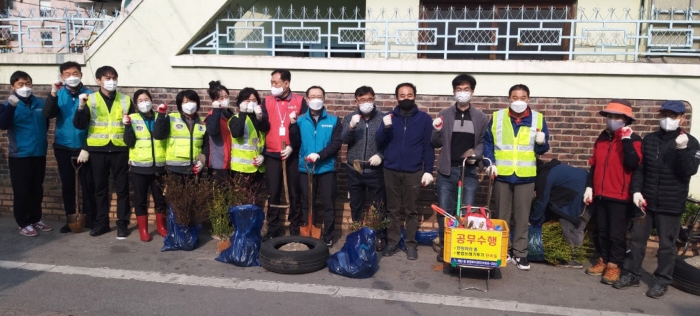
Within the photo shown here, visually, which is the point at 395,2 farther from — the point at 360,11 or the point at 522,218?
the point at 522,218

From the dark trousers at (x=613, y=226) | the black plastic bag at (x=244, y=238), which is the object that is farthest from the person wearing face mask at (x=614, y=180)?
the black plastic bag at (x=244, y=238)

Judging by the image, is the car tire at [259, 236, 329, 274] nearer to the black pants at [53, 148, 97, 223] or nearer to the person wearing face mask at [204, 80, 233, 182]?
the person wearing face mask at [204, 80, 233, 182]

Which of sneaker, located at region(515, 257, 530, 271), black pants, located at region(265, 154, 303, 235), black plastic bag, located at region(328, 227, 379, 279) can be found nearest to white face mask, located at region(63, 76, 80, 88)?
black pants, located at region(265, 154, 303, 235)

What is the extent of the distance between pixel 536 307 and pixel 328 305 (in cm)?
175

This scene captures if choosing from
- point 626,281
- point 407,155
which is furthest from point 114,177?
point 626,281

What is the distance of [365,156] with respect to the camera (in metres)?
5.66

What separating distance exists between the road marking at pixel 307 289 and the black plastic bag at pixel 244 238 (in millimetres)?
360

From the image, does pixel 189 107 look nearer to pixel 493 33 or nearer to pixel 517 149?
pixel 517 149

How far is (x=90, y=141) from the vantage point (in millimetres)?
6059

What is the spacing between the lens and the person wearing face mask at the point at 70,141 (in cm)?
600

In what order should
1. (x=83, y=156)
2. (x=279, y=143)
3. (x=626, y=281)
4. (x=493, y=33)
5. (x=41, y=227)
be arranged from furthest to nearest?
(x=493, y=33), (x=41, y=227), (x=83, y=156), (x=279, y=143), (x=626, y=281)

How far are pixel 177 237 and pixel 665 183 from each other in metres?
4.79

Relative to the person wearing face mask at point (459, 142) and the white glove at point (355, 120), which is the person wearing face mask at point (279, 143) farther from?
the person wearing face mask at point (459, 142)

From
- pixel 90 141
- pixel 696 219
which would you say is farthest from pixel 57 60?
pixel 696 219
